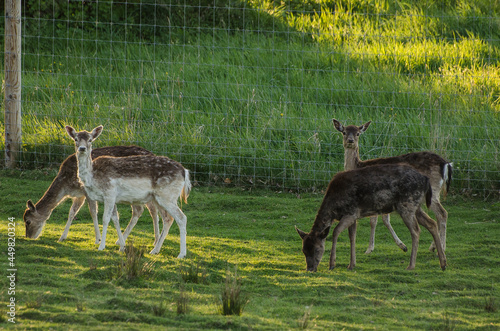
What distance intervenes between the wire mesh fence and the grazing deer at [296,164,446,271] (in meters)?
3.98

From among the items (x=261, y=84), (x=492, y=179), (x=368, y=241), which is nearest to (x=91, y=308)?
(x=368, y=241)

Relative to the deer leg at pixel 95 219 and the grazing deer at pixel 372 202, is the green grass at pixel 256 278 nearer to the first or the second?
the deer leg at pixel 95 219

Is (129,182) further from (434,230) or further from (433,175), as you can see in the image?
(433,175)

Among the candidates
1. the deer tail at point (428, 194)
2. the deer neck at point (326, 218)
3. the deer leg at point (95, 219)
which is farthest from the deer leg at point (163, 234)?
the deer tail at point (428, 194)

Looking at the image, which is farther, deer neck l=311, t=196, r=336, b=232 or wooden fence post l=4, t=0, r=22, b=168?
A: wooden fence post l=4, t=0, r=22, b=168

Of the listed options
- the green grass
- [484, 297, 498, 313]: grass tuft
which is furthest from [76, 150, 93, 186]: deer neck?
[484, 297, 498, 313]: grass tuft

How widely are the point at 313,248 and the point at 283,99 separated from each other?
21.9 feet

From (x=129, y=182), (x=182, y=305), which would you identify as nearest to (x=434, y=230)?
(x=182, y=305)

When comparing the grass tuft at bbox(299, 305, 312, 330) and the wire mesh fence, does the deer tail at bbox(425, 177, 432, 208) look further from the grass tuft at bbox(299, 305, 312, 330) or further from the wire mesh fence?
the wire mesh fence

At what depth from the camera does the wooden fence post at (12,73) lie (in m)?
13.5

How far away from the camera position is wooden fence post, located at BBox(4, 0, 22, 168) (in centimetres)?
1353

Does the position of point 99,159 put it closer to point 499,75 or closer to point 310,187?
point 310,187

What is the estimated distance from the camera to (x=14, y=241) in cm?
924

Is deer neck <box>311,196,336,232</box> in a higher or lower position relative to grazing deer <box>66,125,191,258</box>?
lower
